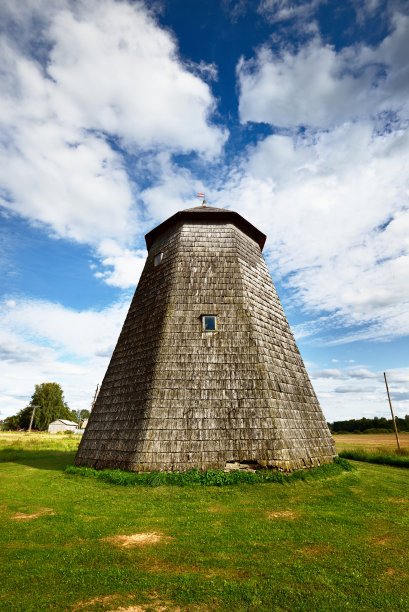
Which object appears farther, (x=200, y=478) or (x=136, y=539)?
(x=200, y=478)

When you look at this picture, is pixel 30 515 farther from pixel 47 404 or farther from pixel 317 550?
pixel 47 404

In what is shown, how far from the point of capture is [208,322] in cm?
1231

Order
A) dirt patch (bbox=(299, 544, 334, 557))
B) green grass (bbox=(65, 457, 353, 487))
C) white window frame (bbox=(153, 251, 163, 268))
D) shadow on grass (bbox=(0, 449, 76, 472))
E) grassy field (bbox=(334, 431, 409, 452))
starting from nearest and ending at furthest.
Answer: dirt patch (bbox=(299, 544, 334, 557)) → green grass (bbox=(65, 457, 353, 487)) → shadow on grass (bbox=(0, 449, 76, 472)) → white window frame (bbox=(153, 251, 163, 268)) → grassy field (bbox=(334, 431, 409, 452))

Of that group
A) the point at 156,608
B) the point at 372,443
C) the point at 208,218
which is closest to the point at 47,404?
the point at 372,443

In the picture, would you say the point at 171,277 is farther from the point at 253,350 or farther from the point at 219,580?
the point at 219,580

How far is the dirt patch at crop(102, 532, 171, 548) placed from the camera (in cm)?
540

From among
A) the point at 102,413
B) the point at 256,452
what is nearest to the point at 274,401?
the point at 256,452

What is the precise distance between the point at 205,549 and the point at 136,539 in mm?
1411

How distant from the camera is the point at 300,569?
4.48m

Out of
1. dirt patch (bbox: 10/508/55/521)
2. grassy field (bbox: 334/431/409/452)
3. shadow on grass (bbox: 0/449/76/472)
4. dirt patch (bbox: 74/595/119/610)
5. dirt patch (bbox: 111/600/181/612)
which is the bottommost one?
dirt patch (bbox: 111/600/181/612)

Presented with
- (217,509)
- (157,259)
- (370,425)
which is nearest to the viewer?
(217,509)

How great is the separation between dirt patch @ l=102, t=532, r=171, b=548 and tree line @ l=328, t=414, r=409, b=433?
73.0 m

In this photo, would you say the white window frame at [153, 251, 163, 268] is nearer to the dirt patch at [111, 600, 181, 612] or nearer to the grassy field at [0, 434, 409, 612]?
the grassy field at [0, 434, 409, 612]

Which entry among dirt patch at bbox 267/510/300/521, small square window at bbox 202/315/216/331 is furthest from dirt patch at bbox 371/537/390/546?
small square window at bbox 202/315/216/331
